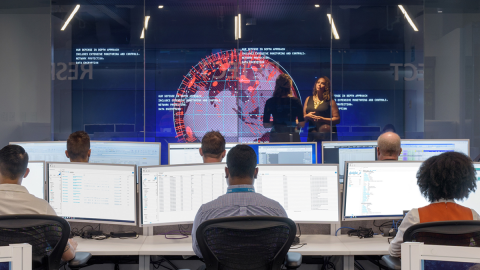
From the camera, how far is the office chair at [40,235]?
1.54 meters

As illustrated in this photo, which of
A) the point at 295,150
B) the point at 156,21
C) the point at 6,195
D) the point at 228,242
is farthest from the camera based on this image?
the point at 156,21

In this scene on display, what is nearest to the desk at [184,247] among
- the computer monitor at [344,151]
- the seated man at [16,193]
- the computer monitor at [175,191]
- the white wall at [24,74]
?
the computer monitor at [175,191]

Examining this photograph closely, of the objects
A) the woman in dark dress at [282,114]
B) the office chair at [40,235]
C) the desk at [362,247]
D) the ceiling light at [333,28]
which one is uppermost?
the ceiling light at [333,28]

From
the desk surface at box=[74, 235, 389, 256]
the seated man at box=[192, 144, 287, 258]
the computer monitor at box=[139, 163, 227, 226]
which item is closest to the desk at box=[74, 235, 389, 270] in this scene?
the desk surface at box=[74, 235, 389, 256]

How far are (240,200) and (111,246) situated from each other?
90cm

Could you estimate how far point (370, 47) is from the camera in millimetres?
5059

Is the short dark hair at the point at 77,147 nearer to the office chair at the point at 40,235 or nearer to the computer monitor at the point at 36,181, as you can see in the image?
the computer monitor at the point at 36,181

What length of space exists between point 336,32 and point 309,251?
11.9 ft

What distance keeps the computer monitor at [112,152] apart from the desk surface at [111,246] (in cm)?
93

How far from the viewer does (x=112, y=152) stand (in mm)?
3170

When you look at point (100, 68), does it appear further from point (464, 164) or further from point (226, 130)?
point (464, 164)

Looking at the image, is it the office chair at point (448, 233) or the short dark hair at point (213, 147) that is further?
the short dark hair at point (213, 147)

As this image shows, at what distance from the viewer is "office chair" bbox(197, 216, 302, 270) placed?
1.40 meters

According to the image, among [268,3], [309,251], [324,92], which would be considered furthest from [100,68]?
[309,251]
